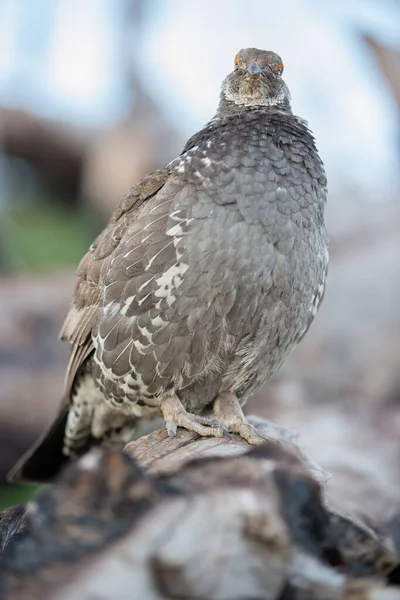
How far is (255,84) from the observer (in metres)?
5.27

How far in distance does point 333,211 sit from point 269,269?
24.9 ft

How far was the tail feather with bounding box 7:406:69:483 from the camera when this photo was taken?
5750 millimetres

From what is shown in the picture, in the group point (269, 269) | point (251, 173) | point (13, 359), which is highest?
point (251, 173)

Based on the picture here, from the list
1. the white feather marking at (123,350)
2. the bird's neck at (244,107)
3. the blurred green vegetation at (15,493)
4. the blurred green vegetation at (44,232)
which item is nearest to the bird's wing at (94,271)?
the white feather marking at (123,350)

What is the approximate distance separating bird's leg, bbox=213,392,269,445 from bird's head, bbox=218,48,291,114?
1.93 meters

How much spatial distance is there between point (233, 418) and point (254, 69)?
2.34 meters

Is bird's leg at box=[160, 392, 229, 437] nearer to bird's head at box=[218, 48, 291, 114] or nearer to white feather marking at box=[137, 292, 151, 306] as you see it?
white feather marking at box=[137, 292, 151, 306]

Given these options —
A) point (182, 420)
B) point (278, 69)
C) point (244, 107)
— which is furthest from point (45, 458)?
point (278, 69)

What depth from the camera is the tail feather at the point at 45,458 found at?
5.75m

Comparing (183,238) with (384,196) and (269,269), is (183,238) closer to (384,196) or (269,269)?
(269,269)

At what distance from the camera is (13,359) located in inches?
330

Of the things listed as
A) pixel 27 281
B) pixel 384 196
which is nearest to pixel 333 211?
pixel 384 196

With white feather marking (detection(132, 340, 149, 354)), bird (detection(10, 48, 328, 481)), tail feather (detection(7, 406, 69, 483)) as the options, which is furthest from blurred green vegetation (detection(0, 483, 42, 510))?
white feather marking (detection(132, 340, 149, 354))

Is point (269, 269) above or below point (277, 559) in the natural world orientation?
above
